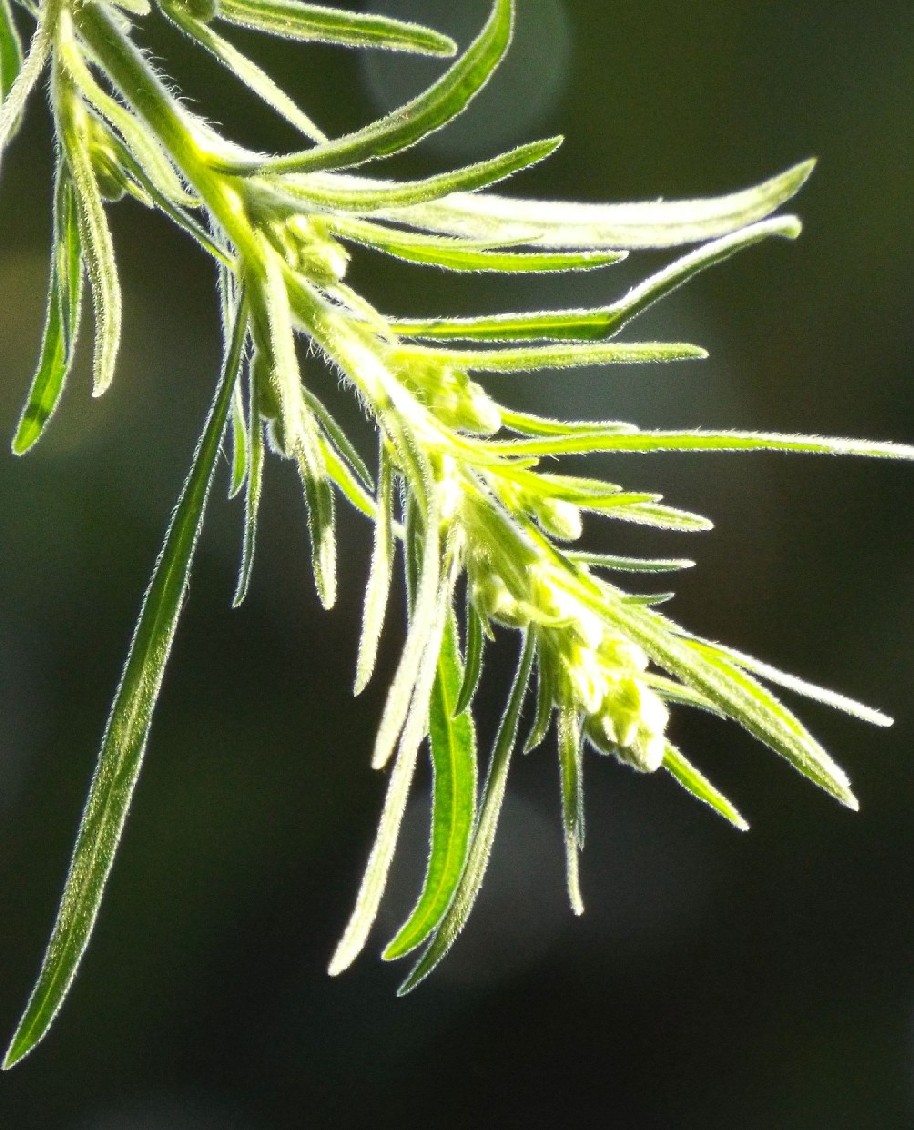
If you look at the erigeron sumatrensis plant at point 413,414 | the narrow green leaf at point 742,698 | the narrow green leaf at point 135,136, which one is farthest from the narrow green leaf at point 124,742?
the narrow green leaf at point 742,698

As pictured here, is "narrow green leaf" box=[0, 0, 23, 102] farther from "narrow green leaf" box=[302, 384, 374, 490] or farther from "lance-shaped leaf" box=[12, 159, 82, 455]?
"narrow green leaf" box=[302, 384, 374, 490]

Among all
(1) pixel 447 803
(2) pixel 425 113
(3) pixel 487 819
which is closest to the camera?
(2) pixel 425 113

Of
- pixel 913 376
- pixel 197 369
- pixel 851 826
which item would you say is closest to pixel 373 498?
pixel 197 369

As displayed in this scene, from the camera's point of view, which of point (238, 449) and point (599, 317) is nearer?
point (599, 317)

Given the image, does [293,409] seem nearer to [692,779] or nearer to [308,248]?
[308,248]

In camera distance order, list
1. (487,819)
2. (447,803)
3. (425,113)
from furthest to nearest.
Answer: (447,803) < (487,819) < (425,113)

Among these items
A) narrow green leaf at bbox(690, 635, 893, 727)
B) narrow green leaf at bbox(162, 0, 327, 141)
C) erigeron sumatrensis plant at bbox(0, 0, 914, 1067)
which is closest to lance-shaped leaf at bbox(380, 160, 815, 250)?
erigeron sumatrensis plant at bbox(0, 0, 914, 1067)

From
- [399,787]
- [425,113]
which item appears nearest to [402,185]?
[425,113]
